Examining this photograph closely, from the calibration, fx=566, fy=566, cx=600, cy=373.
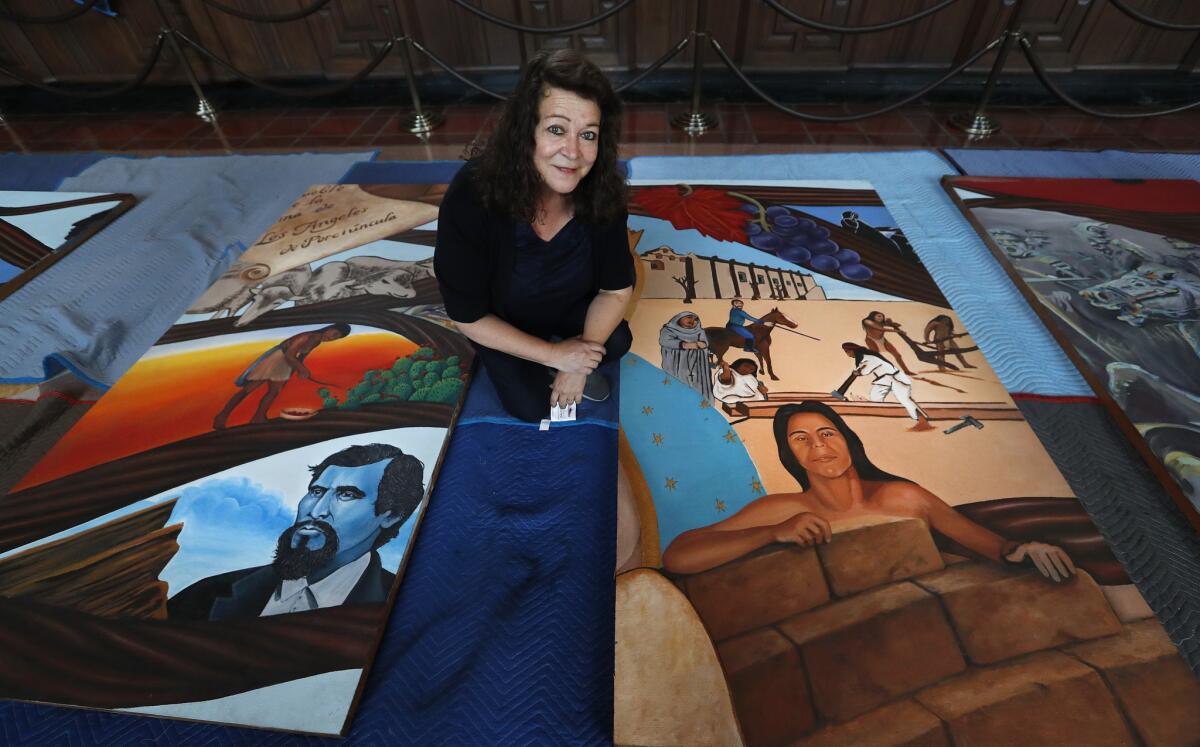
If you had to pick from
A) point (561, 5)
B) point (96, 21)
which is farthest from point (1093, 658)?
point (96, 21)

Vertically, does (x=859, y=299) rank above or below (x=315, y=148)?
below

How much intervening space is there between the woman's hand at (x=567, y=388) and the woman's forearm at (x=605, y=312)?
161 millimetres

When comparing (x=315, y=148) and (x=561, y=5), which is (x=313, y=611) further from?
(x=561, y=5)

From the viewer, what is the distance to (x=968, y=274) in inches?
103

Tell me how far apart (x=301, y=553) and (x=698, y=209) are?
2.42 m

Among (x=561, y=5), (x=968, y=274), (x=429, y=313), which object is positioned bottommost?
(x=429, y=313)

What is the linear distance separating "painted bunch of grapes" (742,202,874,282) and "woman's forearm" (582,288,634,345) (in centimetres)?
119

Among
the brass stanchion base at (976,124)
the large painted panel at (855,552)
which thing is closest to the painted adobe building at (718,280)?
the large painted panel at (855,552)

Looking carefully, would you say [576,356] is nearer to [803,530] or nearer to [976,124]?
[803,530]

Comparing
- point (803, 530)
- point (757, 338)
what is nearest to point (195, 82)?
point (757, 338)

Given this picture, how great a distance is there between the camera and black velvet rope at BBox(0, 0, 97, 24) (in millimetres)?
4242

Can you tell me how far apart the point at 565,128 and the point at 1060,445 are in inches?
75.4

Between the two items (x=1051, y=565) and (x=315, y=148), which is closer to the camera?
(x=1051, y=565)

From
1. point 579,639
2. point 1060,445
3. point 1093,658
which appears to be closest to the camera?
point 1093,658
